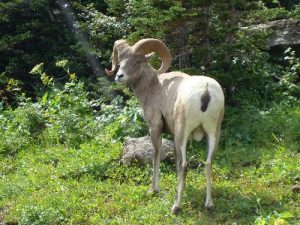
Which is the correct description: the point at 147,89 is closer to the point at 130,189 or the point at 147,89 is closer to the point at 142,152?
the point at 142,152

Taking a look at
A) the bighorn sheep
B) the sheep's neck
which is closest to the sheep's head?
the bighorn sheep

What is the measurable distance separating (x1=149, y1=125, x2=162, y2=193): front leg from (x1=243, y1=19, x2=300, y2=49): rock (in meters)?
4.31

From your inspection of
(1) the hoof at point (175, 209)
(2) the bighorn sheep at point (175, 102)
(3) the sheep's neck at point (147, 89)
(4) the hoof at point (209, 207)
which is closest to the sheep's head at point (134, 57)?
(2) the bighorn sheep at point (175, 102)

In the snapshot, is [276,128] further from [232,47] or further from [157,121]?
[157,121]

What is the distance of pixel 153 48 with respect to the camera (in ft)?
28.5

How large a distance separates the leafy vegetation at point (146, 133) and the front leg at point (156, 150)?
0.14 metres

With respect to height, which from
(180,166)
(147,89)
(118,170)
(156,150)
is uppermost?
(147,89)

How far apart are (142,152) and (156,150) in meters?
A: 0.82

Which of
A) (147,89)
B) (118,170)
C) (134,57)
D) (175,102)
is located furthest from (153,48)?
(118,170)

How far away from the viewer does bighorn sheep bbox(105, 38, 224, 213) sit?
284 inches

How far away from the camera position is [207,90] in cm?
719

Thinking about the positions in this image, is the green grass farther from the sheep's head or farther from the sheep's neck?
the sheep's head

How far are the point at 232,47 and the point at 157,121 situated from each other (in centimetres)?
259

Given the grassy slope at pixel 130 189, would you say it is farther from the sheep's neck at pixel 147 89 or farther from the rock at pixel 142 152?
the sheep's neck at pixel 147 89
